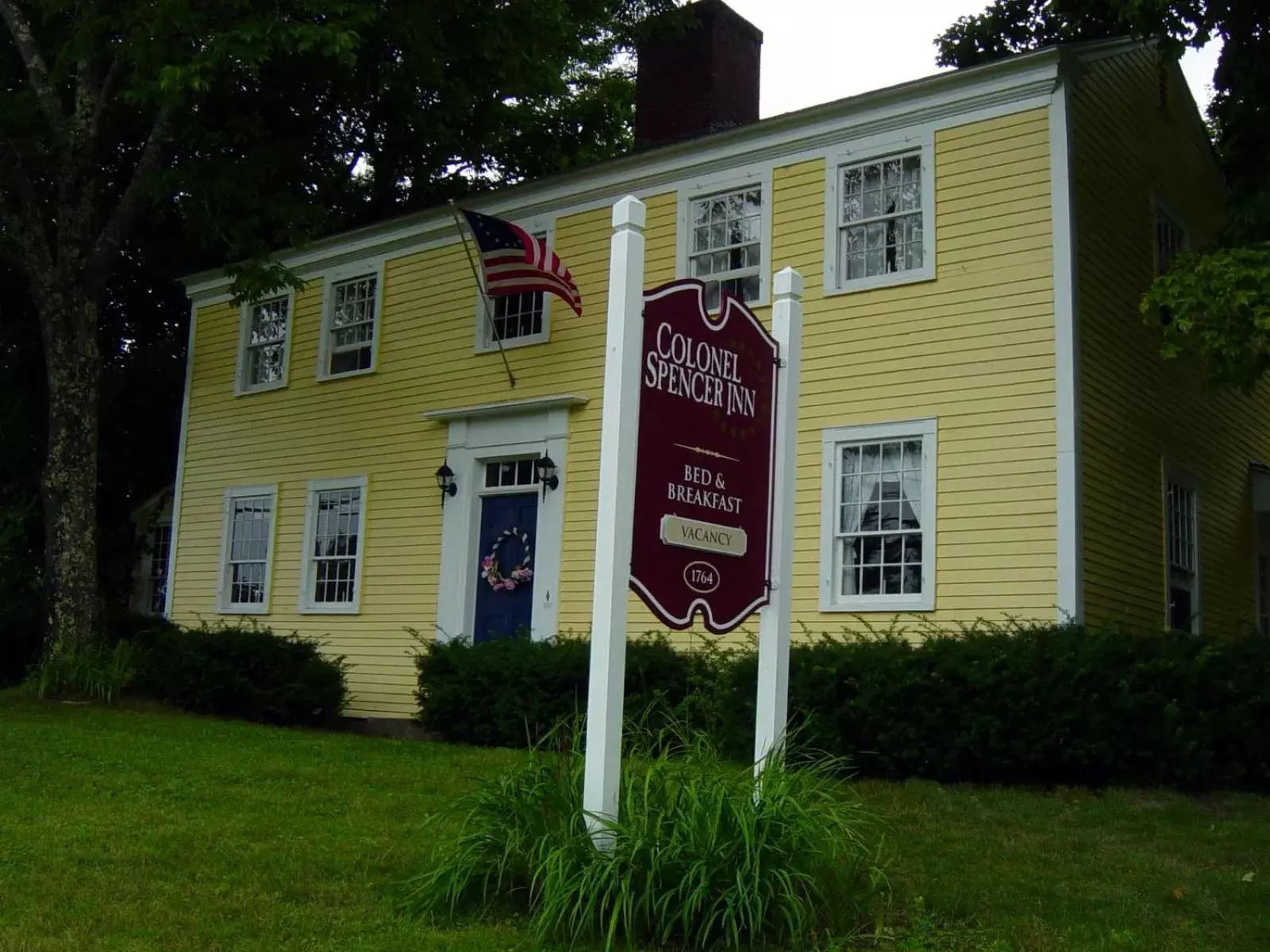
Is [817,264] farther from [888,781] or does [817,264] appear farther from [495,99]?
[495,99]

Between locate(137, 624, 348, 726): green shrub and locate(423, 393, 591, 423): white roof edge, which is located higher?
locate(423, 393, 591, 423): white roof edge

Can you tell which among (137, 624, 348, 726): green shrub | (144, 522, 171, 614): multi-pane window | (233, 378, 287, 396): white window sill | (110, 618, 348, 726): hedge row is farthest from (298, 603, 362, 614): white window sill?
(144, 522, 171, 614): multi-pane window

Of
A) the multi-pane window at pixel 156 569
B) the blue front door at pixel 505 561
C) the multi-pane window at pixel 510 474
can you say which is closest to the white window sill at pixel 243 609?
the blue front door at pixel 505 561

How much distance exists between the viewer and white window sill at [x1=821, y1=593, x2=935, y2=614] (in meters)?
11.8

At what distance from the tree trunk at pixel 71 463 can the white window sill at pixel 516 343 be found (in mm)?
4732

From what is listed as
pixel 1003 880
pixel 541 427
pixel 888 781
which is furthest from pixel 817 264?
pixel 1003 880

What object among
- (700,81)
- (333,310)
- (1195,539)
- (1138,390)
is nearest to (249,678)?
(333,310)

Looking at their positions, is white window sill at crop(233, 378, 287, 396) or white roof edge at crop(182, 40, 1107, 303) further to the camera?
white window sill at crop(233, 378, 287, 396)

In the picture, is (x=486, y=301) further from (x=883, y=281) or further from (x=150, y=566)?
(x=150, y=566)

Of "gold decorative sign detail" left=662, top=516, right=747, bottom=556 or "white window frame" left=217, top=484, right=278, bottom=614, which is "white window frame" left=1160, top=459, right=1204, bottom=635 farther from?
"white window frame" left=217, top=484, right=278, bottom=614

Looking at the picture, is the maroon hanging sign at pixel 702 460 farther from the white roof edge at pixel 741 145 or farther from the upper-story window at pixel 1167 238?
the upper-story window at pixel 1167 238

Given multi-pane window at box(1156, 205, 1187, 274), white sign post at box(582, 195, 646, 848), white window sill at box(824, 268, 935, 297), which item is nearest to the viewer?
white sign post at box(582, 195, 646, 848)

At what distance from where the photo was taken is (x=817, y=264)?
43.1 feet

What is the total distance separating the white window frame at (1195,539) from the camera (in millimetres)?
13367
